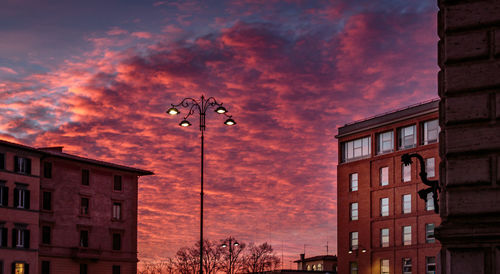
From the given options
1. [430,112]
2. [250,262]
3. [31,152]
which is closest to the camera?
[31,152]

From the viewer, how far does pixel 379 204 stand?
96.3 metres

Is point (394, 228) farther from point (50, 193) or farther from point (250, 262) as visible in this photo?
point (250, 262)

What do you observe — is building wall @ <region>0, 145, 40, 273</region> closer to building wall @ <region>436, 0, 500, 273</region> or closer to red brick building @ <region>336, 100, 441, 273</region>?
red brick building @ <region>336, 100, 441, 273</region>

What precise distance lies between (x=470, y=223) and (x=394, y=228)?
8237 centimetres

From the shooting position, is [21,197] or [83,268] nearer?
[21,197]

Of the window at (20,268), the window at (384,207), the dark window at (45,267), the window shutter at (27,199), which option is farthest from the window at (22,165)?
the window at (384,207)

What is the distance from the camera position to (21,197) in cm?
8338

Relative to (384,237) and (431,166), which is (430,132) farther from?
(384,237)

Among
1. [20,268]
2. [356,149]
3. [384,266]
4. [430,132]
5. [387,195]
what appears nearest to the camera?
[20,268]

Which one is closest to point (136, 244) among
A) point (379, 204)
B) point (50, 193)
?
point (50, 193)

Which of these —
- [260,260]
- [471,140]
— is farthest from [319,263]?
[471,140]

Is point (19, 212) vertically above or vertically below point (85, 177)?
below

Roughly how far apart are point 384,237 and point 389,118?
1352cm

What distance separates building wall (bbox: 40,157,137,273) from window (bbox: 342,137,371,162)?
2557 cm
